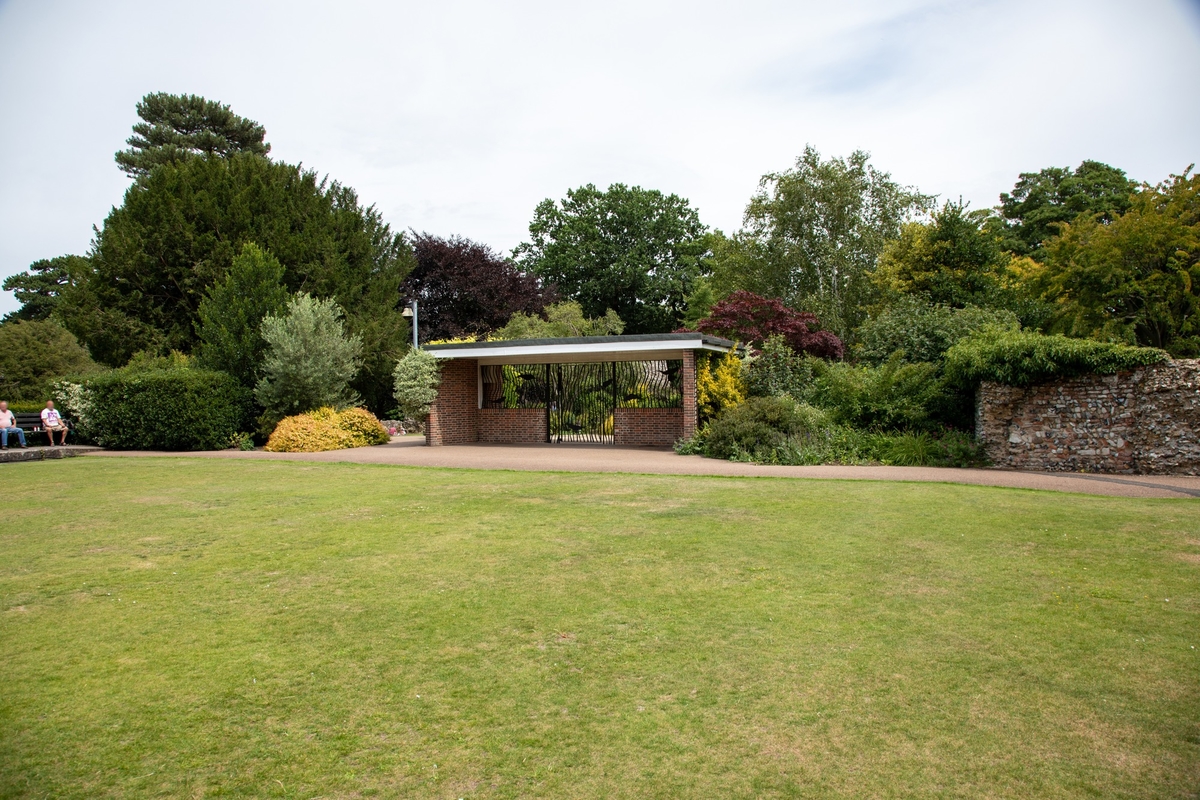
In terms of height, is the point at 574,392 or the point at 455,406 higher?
the point at 574,392

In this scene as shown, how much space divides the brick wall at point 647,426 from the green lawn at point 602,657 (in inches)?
477

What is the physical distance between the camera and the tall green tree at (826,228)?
31.5 m

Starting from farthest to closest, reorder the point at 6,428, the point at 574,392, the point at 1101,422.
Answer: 1. the point at 574,392
2. the point at 6,428
3. the point at 1101,422

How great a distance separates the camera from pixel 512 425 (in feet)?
73.3

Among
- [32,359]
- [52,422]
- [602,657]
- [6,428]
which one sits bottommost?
[602,657]

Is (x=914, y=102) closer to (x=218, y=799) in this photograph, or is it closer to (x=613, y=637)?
(x=613, y=637)

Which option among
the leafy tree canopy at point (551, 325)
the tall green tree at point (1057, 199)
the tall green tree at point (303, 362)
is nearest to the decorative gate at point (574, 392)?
the tall green tree at point (303, 362)

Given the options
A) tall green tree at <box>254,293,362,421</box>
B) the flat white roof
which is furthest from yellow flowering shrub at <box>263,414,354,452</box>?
the flat white roof

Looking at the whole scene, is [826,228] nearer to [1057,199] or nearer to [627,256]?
[1057,199]

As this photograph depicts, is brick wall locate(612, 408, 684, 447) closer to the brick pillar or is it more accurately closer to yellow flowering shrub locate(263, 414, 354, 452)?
the brick pillar

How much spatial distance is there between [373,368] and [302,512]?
767 inches

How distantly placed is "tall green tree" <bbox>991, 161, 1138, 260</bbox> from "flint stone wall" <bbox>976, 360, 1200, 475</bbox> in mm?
22332

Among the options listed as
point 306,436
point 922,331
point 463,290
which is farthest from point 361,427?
point 463,290

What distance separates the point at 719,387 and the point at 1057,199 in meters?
30.5
